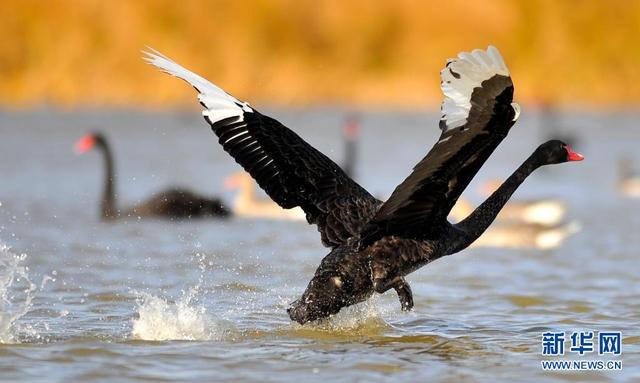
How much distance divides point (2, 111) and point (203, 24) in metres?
21.6

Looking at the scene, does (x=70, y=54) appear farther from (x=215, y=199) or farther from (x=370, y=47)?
(x=215, y=199)

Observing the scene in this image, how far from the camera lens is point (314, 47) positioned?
7262cm

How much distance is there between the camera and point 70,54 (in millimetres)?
65875

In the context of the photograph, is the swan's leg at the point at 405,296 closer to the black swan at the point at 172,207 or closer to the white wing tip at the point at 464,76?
the white wing tip at the point at 464,76

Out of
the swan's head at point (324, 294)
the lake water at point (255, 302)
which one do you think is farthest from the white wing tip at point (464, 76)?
the lake water at point (255, 302)

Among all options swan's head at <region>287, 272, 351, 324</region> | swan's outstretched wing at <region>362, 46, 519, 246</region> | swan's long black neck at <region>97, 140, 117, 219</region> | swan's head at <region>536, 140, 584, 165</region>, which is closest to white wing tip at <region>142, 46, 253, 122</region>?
swan's head at <region>287, 272, 351, 324</region>

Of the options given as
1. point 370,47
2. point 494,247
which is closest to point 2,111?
point 370,47

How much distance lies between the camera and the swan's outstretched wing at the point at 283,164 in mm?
7887

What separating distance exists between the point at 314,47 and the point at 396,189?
6588cm

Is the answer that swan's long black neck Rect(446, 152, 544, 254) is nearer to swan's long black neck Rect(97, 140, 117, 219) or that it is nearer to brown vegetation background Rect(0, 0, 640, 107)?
swan's long black neck Rect(97, 140, 117, 219)

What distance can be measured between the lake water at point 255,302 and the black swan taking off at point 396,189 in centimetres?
45

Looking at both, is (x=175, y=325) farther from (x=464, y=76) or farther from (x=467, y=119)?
(x=464, y=76)

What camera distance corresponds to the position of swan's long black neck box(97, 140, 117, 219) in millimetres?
15070

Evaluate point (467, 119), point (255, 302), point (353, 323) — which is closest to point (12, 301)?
point (255, 302)
